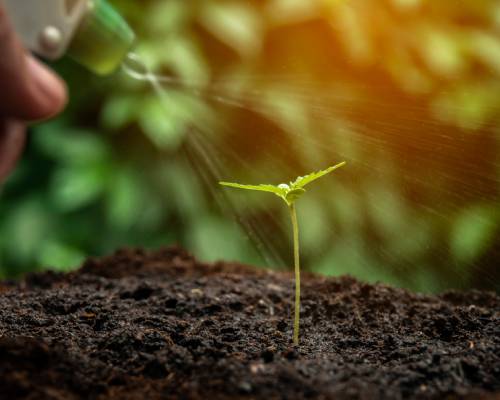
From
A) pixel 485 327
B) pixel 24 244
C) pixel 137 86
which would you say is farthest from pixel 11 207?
pixel 485 327

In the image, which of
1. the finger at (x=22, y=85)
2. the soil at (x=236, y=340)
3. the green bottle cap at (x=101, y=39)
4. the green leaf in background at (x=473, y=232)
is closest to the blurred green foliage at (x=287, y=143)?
the green leaf in background at (x=473, y=232)

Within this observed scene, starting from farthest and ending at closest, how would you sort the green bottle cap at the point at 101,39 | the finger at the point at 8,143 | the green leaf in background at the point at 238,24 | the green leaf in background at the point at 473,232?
the green leaf in background at the point at 238,24 → the green leaf in background at the point at 473,232 → the green bottle cap at the point at 101,39 → the finger at the point at 8,143

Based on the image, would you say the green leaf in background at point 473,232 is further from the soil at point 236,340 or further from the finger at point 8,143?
the finger at point 8,143

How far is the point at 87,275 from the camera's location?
5.14ft

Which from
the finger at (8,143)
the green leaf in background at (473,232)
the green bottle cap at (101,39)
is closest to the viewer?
the finger at (8,143)

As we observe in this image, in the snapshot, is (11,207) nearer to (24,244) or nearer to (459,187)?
(24,244)

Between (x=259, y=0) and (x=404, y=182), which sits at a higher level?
(x=259, y=0)

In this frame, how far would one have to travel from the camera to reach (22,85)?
0.81m

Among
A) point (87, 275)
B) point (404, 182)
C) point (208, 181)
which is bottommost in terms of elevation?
point (87, 275)

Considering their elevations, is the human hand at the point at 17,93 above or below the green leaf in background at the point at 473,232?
above

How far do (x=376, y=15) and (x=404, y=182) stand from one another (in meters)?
0.65

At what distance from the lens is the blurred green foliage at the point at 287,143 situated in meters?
1.47

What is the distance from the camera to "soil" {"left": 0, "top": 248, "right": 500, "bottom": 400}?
0.83 meters

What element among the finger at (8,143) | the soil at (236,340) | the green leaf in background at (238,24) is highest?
the green leaf in background at (238,24)
